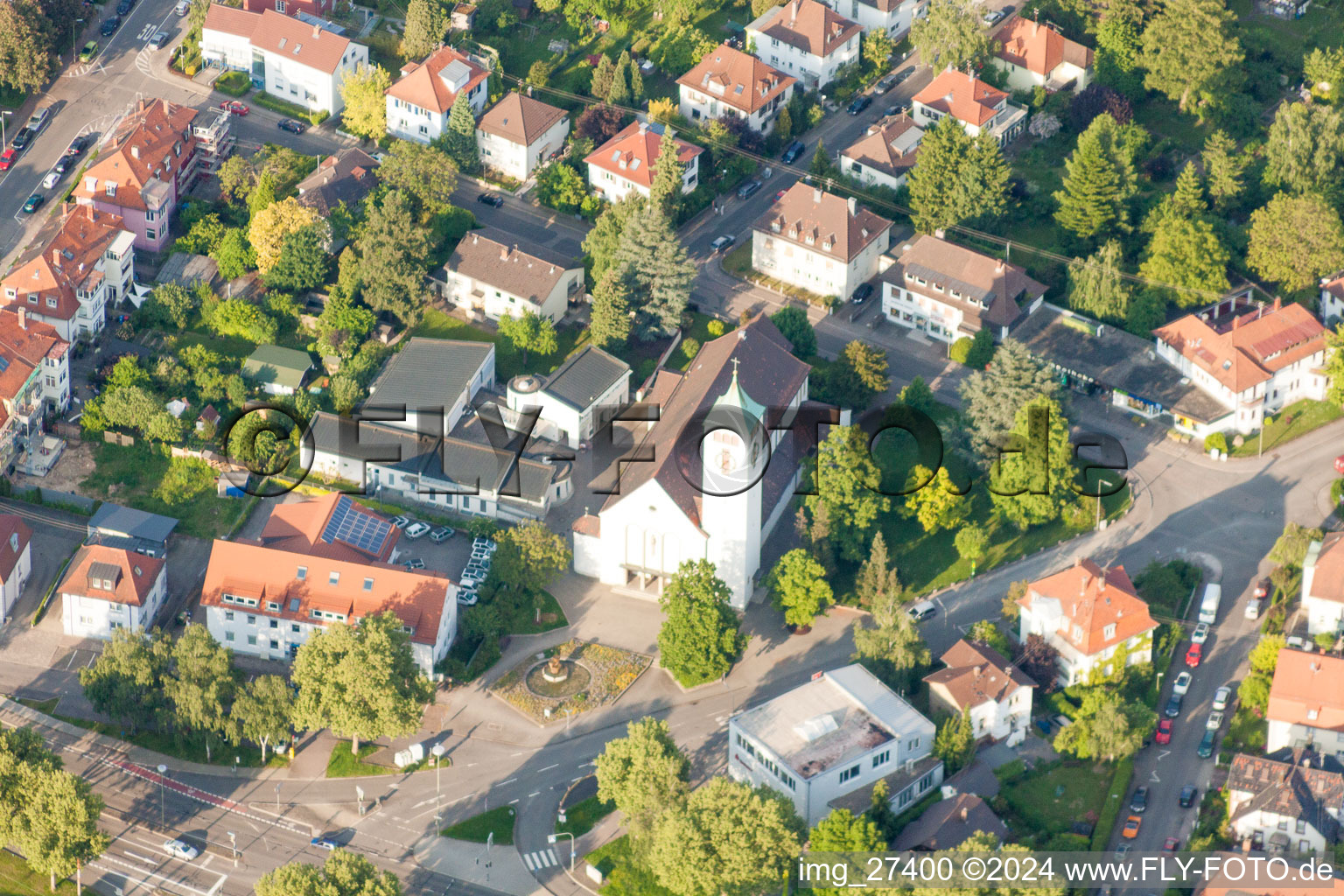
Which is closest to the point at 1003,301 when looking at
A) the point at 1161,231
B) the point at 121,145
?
the point at 1161,231

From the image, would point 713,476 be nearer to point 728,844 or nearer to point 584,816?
point 584,816

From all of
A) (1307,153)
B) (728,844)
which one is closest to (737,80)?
(1307,153)

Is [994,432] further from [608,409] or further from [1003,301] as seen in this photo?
[608,409]

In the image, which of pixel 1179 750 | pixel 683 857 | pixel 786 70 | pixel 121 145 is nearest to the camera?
pixel 683 857

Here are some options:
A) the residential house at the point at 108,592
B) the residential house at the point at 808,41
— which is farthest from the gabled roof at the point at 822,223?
the residential house at the point at 108,592

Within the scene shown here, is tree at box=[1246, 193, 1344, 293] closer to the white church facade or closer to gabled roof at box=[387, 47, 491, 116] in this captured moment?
the white church facade

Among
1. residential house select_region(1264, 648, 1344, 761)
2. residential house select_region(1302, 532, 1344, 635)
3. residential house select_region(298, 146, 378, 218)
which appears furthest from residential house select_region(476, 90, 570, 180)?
residential house select_region(1264, 648, 1344, 761)
